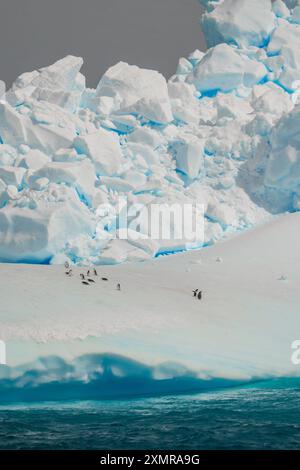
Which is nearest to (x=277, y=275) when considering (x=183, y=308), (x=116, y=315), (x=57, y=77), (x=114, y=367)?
(x=183, y=308)

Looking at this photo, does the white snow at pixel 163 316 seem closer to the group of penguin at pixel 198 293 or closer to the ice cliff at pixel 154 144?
the group of penguin at pixel 198 293

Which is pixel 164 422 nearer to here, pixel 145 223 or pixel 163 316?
pixel 163 316

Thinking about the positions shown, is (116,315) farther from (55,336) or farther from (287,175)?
(287,175)

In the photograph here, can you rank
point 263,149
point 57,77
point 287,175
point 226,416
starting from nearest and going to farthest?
point 226,416
point 287,175
point 263,149
point 57,77

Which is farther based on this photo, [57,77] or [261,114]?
[57,77]

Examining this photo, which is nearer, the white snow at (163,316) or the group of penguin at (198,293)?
the white snow at (163,316)

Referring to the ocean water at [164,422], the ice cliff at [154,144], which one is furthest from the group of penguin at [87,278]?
the ice cliff at [154,144]

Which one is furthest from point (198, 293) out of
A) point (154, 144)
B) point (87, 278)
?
point (154, 144)
